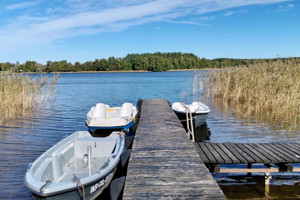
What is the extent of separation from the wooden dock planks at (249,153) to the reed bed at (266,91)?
4.94 meters

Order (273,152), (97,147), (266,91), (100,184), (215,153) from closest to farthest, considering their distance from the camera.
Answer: (100,184) → (215,153) → (273,152) → (97,147) → (266,91)

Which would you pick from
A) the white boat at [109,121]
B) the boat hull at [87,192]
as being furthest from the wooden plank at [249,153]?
the white boat at [109,121]

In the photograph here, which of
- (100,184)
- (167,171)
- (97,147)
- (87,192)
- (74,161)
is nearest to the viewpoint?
(87,192)

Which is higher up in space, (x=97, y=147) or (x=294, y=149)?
(x=97, y=147)

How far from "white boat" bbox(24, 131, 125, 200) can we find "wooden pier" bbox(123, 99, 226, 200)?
19.3 inches

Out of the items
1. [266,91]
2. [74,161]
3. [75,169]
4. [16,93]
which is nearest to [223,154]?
[75,169]

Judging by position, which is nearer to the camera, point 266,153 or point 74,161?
point 266,153

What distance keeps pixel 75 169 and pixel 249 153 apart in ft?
12.4

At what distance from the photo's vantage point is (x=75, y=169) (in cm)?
577

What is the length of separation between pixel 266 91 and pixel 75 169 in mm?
11160

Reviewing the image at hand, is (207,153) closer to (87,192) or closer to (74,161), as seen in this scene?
(87,192)

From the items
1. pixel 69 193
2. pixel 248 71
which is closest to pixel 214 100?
pixel 248 71

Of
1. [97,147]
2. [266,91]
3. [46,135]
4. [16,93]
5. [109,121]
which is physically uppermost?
[16,93]

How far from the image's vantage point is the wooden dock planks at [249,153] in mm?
5332
